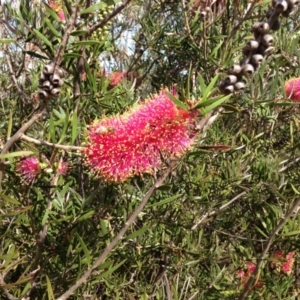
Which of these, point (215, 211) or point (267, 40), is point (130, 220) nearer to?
point (267, 40)

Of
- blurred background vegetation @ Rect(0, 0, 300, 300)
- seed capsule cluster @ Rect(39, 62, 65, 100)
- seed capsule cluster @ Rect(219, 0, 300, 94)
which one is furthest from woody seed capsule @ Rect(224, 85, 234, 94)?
blurred background vegetation @ Rect(0, 0, 300, 300)

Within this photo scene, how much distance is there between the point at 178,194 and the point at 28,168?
1.23ft

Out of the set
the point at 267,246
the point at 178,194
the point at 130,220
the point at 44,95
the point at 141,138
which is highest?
the point at 44,95

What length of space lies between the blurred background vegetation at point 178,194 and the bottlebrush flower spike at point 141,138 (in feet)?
0.49

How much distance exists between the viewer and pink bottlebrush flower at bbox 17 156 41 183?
1.04m

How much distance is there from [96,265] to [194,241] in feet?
2.08

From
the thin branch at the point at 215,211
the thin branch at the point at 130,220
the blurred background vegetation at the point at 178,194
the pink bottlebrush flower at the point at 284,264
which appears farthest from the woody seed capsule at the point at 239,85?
the pink bottlebrush flower at the point at 284,264

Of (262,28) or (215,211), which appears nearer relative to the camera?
(262,28)

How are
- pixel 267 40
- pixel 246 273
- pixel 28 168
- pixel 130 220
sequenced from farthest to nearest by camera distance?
pixel 246 273 → pixel 28 168 → pixel 130 220 → pixel 267 40

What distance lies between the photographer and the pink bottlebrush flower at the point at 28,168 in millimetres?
1036

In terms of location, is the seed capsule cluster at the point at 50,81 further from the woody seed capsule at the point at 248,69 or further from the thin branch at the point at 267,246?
the thin branch at the point at 267,246

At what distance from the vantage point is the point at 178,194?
1.20 metres

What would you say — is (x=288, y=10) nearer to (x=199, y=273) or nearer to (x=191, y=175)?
(x=191, y=175)

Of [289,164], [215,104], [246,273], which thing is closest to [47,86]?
[215,104]
